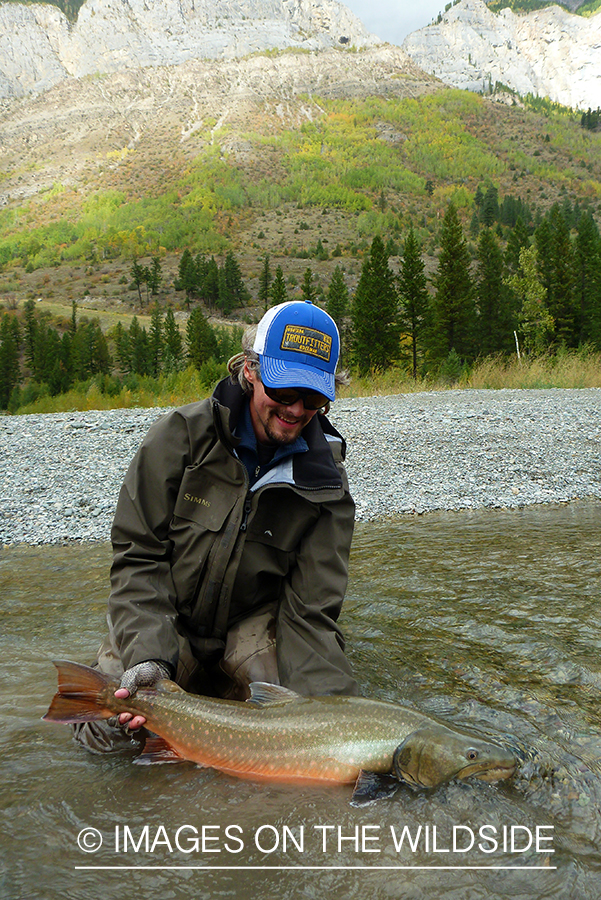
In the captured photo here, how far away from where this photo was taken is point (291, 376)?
2.75 m

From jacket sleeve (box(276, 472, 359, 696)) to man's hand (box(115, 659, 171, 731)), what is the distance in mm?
639

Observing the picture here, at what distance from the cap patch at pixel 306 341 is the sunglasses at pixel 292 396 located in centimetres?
17

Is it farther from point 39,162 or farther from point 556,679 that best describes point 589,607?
point 39,162

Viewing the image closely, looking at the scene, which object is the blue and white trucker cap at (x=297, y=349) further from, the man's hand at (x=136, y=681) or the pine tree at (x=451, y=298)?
the pine tree at (x=451, y=298)

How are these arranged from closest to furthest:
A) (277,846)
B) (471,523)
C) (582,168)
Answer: (277,846), (471,523), (582,168)

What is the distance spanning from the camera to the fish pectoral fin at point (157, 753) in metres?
2.71

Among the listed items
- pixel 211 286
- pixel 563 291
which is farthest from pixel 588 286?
pixel 211 286

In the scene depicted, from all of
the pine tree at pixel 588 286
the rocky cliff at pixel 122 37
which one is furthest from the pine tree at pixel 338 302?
the rocky cliff at pixel 122 37

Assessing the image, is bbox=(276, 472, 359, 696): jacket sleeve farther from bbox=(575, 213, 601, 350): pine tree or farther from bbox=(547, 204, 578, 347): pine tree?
bbox=(547, 204, 578, 347): pine tree

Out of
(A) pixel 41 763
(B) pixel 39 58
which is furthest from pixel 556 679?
(B) pixel 39 58

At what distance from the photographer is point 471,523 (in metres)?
6.91

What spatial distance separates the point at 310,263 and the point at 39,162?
90.0 m

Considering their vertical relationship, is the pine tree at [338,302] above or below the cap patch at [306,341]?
above

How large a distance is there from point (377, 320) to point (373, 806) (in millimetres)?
30361
